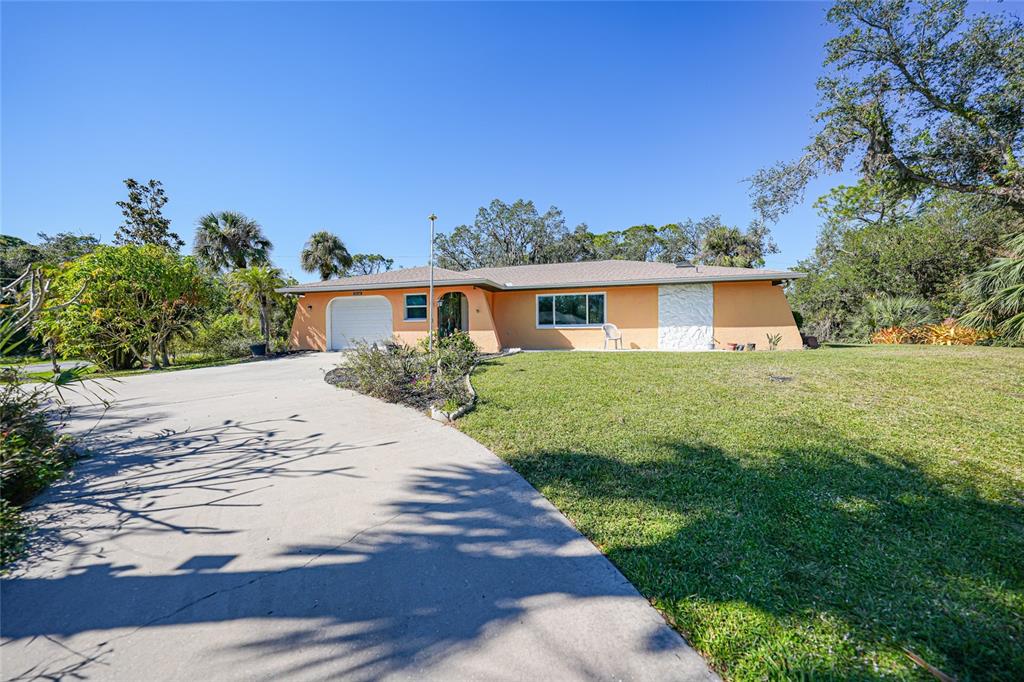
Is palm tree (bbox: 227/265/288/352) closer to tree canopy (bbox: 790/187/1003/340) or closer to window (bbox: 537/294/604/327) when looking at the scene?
window (bbox: 537/294/604/327)

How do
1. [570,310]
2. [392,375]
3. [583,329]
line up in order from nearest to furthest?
1. [392,375]
2. [583,329]
3. [570,310]

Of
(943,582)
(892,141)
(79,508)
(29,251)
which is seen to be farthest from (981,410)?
(29,251)

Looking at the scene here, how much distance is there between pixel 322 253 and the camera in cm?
2506

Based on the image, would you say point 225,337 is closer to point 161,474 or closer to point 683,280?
point 161,474

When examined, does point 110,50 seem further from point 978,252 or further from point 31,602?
point 978,252

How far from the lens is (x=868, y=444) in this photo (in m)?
4.07

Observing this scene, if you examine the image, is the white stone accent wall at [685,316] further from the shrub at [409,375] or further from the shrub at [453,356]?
the shrub at [409,375]

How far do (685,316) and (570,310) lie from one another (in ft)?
13.6

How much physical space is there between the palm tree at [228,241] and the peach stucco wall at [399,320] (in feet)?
29.1

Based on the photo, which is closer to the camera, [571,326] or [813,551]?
[813,551]

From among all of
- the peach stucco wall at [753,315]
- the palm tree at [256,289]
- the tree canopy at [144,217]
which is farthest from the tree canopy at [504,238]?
the peach stucco wall at [753,315]

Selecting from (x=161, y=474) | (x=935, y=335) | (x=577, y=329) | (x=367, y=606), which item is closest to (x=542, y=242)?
(x=577, y=329)

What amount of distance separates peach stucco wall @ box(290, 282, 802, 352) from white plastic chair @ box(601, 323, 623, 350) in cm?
20

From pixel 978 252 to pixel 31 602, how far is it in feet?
88.0
